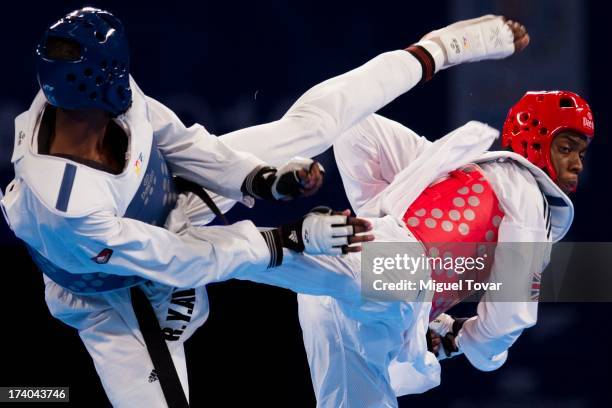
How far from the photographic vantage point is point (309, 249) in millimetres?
3396

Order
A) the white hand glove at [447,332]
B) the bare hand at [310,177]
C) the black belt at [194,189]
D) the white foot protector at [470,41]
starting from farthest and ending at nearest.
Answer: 1. the white hand glove at [447,332]
2. the white foot protector at [470,41]
3. the black belt at [194,189]
4. the bare hand at [310,177]

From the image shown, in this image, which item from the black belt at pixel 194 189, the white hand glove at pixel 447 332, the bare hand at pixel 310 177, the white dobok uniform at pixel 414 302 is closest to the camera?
the bare hand at pixel 310 177

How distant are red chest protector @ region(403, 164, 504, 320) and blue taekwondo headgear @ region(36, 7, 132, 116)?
1.36 meters

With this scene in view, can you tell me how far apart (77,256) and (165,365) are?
1.96 feet

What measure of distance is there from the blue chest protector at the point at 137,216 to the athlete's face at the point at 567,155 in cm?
165

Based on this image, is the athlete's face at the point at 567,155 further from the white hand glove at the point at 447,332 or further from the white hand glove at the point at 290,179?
the white hand glove at the point at 290,179

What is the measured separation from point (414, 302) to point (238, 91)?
57.5 inches

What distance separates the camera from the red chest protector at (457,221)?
3.98 m

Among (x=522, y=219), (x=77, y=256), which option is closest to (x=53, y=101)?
(x=77, y=256)

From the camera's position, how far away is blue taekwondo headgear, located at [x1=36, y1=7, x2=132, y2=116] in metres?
3.06

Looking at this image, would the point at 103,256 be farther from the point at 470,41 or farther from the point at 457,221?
the point at 470,41

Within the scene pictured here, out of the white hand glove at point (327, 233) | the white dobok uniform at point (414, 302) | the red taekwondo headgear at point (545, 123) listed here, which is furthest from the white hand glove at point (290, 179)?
the red taekwondo headgear at point (545, 123)

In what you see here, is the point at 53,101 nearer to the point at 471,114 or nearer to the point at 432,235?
the point at 432,235

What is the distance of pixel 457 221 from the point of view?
400 cm
